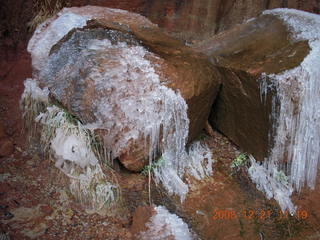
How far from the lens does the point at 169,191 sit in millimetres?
3623

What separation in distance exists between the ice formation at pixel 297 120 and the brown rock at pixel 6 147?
2670 millimetres

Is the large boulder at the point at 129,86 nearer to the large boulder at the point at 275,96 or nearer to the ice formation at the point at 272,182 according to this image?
the large boulder at the point at 275,96

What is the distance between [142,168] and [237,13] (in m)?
3.47

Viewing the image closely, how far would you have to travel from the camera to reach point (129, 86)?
3490mm

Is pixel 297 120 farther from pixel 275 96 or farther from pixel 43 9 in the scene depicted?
pixel 43 9

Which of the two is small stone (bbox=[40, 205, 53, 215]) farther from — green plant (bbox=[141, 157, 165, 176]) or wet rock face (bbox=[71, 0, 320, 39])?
wet rock face (bbox=[71, 0, 320, 39])

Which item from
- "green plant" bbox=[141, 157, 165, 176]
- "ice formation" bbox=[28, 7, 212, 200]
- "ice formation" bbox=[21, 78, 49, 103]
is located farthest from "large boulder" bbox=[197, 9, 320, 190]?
"ice formation" bbox=[21, 78, 49, 103]

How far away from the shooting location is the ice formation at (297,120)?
347 centimetres

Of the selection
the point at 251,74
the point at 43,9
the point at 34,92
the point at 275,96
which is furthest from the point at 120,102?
the point at 43,9

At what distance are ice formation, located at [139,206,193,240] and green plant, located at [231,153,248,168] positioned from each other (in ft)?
3.22

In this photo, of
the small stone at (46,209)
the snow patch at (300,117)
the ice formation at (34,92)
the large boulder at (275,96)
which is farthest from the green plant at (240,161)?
the ice formation at (34,92)

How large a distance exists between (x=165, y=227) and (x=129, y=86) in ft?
4.60

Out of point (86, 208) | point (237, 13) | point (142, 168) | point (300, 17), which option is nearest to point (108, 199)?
point (86, 208)

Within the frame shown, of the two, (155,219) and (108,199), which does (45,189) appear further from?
(155,219)
